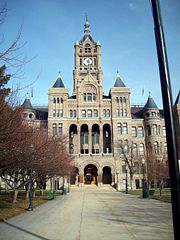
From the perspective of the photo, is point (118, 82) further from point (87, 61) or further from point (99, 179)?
point (99, 179)

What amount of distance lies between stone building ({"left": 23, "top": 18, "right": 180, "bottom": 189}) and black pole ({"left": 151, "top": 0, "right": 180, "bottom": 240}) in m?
56.5

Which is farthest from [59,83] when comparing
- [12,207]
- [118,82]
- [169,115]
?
[169,115]

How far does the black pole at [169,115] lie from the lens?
3775 millimetres

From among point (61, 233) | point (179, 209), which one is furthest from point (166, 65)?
point (61, 233)

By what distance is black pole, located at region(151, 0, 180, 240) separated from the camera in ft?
12.4

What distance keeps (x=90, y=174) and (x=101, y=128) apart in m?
12.9

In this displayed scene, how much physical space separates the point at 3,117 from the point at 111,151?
5509cm

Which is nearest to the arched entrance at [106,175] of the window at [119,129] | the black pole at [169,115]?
the window at [119,129]

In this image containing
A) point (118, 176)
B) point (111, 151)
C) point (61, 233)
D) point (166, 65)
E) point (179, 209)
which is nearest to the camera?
point (179, 209)

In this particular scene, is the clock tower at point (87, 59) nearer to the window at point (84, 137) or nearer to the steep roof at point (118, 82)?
the steep roof at point (118, 82)

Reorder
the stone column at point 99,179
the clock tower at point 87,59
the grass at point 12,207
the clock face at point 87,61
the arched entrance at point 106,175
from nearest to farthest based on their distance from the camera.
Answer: the grass at point 12,207 < the stone column at point 99,179 < the arched entrance at point 106,175 < the clock tower at point 87,59 < the clock face at point 87,61

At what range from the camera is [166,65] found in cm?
437

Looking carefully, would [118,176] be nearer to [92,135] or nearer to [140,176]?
[140,176]

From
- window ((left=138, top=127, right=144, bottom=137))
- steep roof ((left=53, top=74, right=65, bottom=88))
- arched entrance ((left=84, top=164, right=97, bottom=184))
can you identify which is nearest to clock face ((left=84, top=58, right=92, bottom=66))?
steep roof ((left=53, top=74, right=65, bottom=88))
